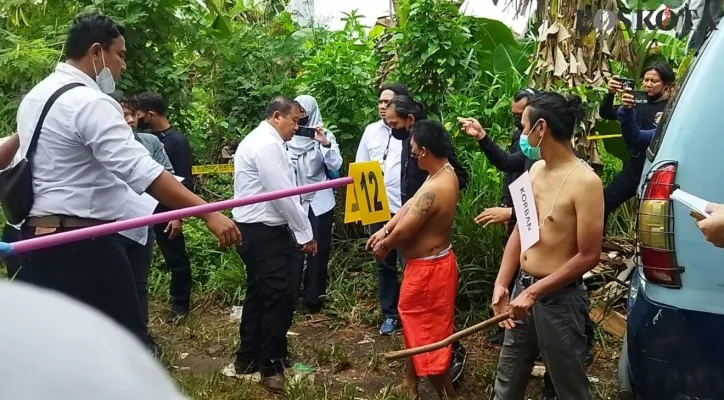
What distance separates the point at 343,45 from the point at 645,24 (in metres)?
2.92

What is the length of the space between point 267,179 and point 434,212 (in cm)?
103

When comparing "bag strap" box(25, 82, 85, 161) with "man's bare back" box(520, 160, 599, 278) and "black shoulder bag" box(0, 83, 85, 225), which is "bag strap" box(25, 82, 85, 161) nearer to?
"black shoulder bag" box(0, 83, 85, 225)

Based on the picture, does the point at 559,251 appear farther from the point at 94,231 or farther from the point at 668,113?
the point at 94,231

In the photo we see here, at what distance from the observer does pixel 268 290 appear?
450cm

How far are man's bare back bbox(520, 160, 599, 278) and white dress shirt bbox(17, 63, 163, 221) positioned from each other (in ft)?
5.36

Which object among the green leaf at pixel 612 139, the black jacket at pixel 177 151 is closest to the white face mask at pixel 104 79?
the black jacket at pixel 177 151

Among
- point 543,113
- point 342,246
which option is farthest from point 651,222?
point 342,246

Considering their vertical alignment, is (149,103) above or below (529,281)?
above

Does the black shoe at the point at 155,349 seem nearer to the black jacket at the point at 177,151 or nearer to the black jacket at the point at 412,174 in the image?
the black jacket at the point at 177,151

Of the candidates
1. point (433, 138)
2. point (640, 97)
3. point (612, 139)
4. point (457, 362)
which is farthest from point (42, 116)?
point (612, 139)

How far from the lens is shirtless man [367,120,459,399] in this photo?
3977 millimetres

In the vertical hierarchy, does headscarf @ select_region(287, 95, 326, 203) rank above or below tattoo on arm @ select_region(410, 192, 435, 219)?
below

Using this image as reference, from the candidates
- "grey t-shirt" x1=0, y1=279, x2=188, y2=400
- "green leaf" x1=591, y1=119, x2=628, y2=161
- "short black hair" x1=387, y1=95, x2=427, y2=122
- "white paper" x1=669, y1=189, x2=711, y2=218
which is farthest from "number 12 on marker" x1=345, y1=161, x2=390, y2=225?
"grey t-shirt" x1=0, y1=279, x2=188, y2=400

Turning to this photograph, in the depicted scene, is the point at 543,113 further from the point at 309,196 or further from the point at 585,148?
the point at 309,196
